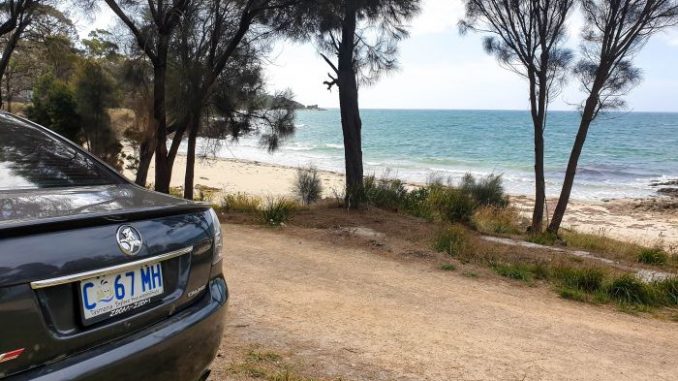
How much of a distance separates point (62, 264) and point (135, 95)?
44.7ft

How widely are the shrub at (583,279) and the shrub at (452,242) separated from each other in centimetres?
140

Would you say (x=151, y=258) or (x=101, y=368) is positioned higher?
(x=151, y=258)

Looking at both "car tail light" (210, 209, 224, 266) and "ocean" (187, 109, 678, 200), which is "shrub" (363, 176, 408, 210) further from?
"ocean" (187, 109, 678, 200)

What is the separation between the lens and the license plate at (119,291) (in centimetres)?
198

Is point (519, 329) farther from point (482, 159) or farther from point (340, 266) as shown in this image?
point (482, 159)

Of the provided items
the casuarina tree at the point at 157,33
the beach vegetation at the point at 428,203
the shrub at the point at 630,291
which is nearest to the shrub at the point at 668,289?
the shrub at the point at 630,291

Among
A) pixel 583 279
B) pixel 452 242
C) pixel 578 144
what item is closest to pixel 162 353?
pixel 583 279

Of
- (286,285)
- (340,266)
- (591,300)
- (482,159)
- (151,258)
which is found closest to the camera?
(151,258)

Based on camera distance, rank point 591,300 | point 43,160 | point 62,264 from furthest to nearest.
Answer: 1. point 591,300
2. point 43,160
3. point 62,264

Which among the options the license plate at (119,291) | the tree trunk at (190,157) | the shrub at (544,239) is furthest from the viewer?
the tree trunk at (190,157)

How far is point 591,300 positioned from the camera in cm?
619

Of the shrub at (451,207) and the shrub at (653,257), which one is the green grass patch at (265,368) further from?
the shrub at (451,207)

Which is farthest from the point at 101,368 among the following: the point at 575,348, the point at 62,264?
the point at 575,348

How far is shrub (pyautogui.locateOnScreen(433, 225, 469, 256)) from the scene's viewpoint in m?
7.87
